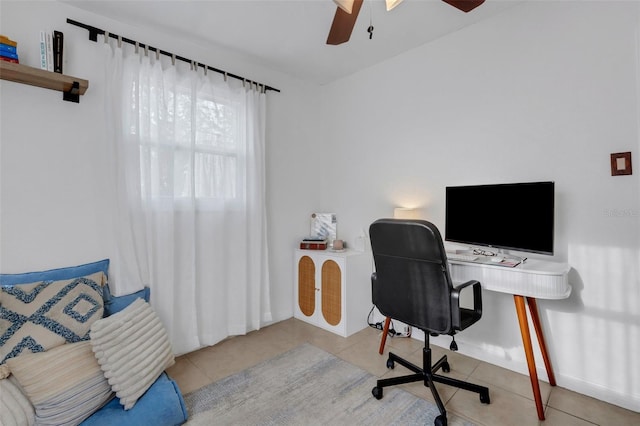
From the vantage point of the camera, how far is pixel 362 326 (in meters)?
3.12

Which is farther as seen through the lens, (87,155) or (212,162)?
(212,162)

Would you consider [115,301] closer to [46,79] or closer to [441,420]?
[46,79]

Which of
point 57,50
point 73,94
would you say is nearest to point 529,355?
point 73,94

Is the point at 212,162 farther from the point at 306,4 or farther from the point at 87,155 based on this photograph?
the point at 306,4

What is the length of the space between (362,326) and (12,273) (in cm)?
280

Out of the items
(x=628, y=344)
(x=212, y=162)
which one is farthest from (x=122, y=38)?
(x=628, y=344)

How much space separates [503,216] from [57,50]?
3.24 metres

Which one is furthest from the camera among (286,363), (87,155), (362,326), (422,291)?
(362,326)

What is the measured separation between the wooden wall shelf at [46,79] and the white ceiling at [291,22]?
638 millimetres

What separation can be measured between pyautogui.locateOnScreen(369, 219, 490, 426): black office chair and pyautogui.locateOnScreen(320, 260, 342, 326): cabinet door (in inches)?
36.3

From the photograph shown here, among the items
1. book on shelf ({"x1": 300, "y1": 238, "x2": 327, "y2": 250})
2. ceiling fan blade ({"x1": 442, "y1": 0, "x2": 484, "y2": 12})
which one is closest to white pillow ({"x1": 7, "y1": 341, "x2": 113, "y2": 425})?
book on shelf ({"x1": 300, "y1": 238, "x2": 327, "y2": 250})

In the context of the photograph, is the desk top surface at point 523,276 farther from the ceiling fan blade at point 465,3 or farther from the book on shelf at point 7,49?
the book on shelf at point 7,49

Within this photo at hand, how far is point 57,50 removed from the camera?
1984 mm

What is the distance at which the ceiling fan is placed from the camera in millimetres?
1468
